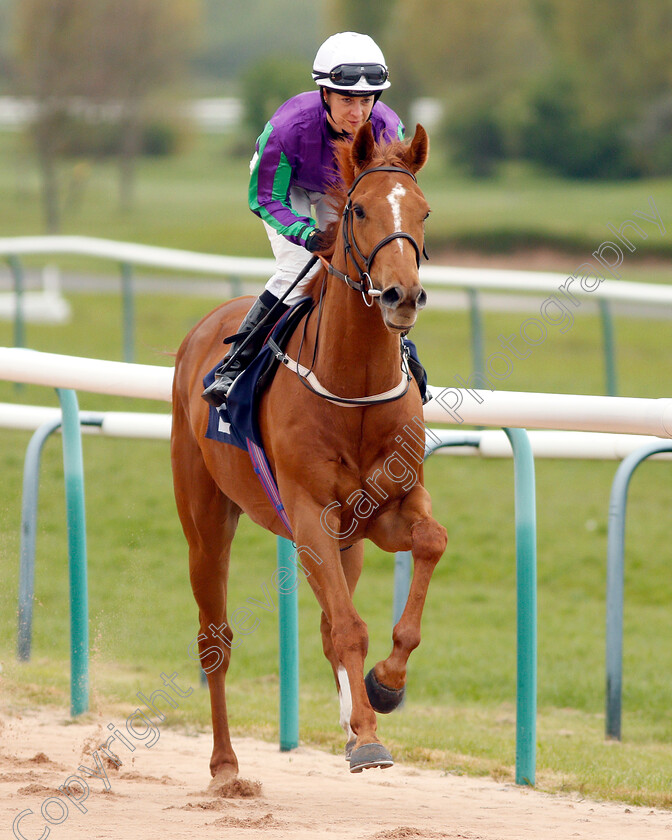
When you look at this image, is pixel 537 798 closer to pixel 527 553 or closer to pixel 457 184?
pixel 527 553

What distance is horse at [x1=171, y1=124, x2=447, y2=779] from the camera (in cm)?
358

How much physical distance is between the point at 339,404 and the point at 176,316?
15297 millimetres

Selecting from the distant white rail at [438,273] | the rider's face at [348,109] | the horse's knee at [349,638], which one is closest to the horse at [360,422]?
the horse's knee at [349,638]

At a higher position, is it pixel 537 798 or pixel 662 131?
pixel 662 131

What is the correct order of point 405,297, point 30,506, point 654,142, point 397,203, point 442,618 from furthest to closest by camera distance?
point 654,142 → point 442,618 → point 30,506 → point 397,203 → point 405,297

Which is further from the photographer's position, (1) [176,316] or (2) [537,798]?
(1) [176,316]

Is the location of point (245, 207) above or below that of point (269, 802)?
above

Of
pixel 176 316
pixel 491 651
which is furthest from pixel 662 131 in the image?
pixel 491 651

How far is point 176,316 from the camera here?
18.9m

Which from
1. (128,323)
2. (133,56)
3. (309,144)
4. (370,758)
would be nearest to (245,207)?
(133,56)

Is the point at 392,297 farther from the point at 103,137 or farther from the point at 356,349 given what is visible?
the point at 103,137

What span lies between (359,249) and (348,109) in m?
0.74

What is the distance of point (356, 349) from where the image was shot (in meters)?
3.86

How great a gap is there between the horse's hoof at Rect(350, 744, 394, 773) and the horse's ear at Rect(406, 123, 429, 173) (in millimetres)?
1665
